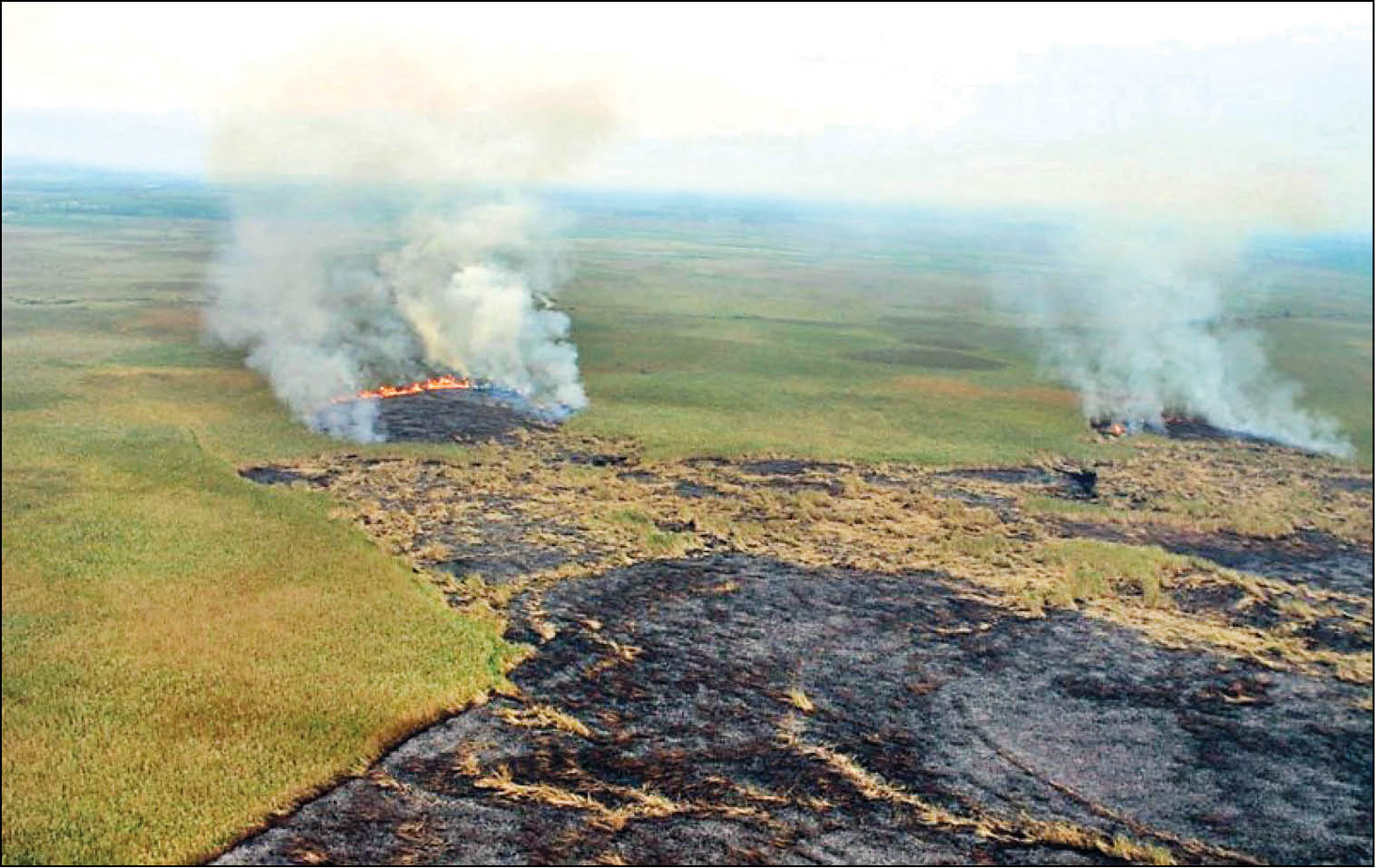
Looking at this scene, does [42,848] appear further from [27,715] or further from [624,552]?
[624,552]

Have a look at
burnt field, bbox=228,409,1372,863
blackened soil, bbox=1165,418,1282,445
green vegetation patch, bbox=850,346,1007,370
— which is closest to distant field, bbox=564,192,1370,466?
green vegetation patch, bbox=850,346,1007,370

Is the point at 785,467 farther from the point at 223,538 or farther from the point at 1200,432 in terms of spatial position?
the point at 1200,432

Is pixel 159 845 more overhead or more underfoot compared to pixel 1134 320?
more underfoot

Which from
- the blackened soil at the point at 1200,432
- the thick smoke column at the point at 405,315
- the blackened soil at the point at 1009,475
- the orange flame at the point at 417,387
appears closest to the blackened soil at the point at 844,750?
the blackened soil at the point at 1009,475

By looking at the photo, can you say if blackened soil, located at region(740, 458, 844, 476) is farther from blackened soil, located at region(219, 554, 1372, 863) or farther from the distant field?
blackened soil, located at region(219, 554, 1372, 863)

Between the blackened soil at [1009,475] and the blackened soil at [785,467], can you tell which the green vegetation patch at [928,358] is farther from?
the blackened soil at [785,467]

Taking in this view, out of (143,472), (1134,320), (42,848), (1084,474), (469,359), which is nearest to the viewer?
(42,848)

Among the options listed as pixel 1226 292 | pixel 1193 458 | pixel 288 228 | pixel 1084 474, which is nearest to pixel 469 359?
pixel 288 228
